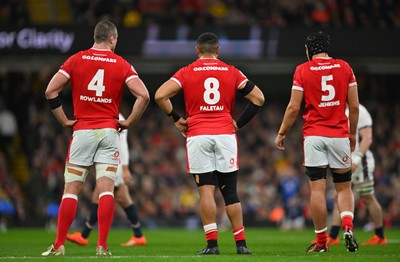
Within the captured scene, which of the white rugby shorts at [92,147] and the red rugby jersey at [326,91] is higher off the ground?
the red rugby jersey at [326,91]

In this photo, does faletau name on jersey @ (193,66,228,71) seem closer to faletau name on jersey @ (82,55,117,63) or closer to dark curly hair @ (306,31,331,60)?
faletau name on jersey @ (82,55,117,63)

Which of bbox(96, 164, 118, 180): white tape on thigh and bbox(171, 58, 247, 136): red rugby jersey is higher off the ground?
bbox(171, 58, 247, 136): red rugby jersey

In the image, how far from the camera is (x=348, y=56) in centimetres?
2547

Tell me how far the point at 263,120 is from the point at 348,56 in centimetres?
477

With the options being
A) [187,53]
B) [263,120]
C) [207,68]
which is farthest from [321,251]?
[263,120]

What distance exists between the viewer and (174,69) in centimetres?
2747

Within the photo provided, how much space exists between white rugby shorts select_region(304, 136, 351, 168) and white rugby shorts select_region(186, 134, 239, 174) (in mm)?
1014

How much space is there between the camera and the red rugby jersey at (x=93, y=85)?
34.0ft

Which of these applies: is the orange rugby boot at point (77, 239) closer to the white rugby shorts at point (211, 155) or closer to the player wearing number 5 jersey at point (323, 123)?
the white rugby shorts at point (211, 155)

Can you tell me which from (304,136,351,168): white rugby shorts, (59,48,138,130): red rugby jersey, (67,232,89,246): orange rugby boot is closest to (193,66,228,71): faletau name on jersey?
(59,48,138,130): red rugby jersey

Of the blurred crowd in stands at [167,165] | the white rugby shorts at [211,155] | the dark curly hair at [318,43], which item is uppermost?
the dark curly hair at [318,43]

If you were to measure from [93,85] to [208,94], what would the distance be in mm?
1369

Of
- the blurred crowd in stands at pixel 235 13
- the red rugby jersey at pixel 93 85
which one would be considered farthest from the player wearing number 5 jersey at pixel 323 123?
the blurred crowd in stands at pixel 235 13

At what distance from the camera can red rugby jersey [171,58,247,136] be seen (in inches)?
413
